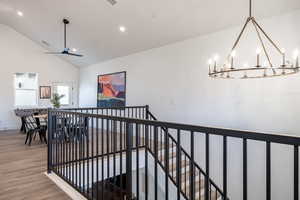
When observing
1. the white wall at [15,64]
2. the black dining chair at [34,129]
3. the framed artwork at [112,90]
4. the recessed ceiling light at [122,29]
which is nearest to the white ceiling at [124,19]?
the recessed ceiling light at [122,29]

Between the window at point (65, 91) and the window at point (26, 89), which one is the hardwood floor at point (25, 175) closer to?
the window at point (26, 89)

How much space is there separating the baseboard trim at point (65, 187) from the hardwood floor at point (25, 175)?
47mm

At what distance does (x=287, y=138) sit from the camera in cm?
105

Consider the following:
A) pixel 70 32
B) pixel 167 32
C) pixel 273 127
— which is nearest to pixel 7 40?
pixel 70 32

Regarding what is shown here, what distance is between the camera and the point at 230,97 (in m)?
4.38

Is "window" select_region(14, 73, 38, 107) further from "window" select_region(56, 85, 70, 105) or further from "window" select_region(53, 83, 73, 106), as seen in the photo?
"window" select_region(56, 85, 70, 105)

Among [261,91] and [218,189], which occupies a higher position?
[261,91]

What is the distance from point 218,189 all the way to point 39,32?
292 inches

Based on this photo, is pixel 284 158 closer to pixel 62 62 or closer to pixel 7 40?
pixel 62 62

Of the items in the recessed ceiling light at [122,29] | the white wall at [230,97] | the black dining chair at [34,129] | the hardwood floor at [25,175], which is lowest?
the hardwood floor at [25,175]

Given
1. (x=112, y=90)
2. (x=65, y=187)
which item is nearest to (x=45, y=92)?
(x=112, y=90)

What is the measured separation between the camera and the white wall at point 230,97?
3.64 meters

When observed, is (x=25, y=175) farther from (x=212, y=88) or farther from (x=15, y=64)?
(x=15, y=64)

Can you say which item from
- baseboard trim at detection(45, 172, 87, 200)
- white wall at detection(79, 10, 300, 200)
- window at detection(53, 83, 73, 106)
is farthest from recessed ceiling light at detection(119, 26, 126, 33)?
window at detection(53, 83, 73, 106)
